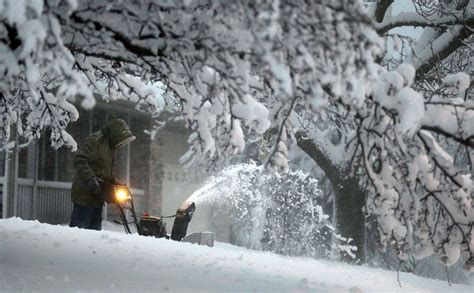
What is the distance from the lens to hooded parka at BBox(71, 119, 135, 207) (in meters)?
8.36

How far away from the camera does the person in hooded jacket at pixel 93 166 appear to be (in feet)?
27.3

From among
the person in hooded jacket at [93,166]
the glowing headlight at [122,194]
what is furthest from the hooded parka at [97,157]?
the glowing headlight at [122,194]

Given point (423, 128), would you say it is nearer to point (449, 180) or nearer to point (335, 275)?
point (449, 180)

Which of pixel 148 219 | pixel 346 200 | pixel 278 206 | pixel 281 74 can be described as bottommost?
pixel 148 219

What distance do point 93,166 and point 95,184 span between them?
29.1 inches

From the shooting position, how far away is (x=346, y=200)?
41.2 ft

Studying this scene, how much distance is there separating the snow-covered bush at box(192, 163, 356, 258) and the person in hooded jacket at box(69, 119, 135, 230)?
474cm

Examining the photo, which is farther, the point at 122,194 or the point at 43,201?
the point at 43,201

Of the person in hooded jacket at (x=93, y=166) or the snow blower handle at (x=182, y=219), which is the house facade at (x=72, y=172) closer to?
the person in hooded jacket at (x=93, y=166)

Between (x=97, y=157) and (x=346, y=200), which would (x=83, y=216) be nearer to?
(x=97, y=157)

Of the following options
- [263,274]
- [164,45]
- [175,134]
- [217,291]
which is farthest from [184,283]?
[175,134]

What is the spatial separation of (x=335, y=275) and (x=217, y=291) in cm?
264

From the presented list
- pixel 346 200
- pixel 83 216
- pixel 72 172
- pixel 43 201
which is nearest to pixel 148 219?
pixel 83 216

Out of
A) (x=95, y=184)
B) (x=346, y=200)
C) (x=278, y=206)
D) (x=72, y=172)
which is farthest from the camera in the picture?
(x=278, y=206)
